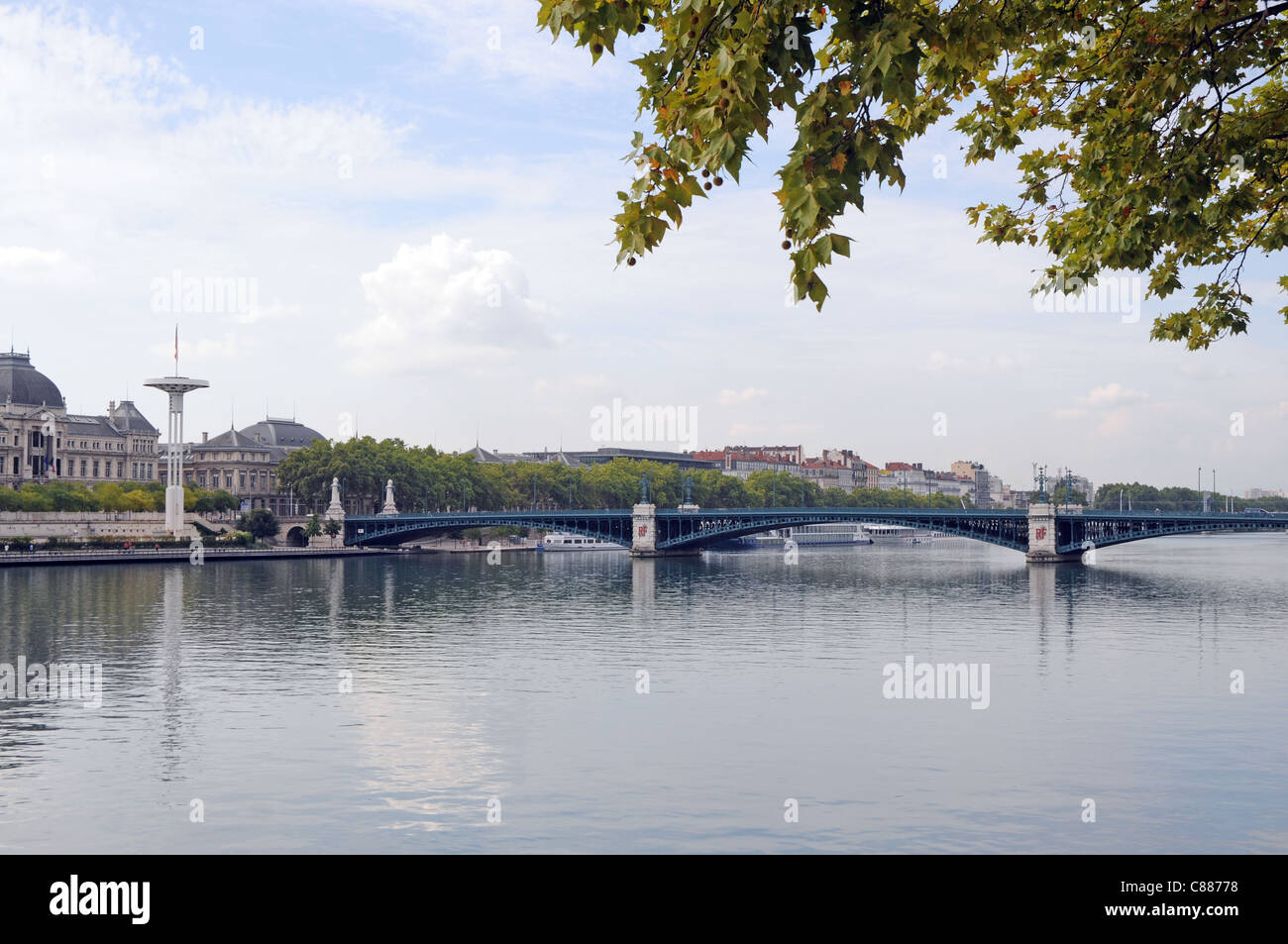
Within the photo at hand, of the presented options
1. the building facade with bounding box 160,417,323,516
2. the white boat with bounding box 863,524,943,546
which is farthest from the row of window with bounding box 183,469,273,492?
the white boat with bounding box 863,524,943,546

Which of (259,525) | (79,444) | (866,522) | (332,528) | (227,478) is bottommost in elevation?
(332,528)

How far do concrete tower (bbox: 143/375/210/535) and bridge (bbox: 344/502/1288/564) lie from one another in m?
14.5

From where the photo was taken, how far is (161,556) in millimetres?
90938

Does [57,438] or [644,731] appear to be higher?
[57,438]

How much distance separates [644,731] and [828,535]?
141 m

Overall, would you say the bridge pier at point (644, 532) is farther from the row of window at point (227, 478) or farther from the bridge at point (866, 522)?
the row of window at point (227, 478)

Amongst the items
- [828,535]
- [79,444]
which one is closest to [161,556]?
[79,444]

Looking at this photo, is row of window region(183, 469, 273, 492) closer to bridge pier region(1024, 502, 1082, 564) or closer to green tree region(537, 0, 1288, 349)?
bridge pier region(1024, 502, 1082, 564)

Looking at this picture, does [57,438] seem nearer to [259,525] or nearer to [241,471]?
[241,471]

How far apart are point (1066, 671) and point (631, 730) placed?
48.9 feet

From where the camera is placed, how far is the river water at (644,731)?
18219mm

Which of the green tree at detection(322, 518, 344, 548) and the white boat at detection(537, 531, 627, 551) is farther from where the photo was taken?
the white boat at detection(537, 531, 627, 551)

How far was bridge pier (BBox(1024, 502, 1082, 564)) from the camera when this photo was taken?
8938 centimetres
